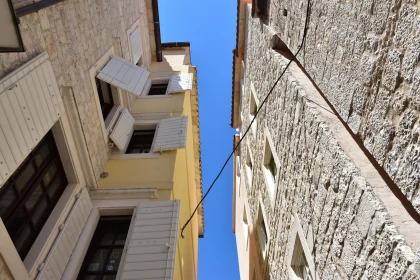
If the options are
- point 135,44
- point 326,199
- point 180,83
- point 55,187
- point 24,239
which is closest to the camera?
point 326,199

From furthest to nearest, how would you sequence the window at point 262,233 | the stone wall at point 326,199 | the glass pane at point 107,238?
the window at point 262,233 < the glass pane at point 107,238 < the stone wall at point 326,199

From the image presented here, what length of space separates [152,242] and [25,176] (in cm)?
175

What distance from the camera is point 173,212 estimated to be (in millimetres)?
4410

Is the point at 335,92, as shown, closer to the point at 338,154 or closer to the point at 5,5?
the point at 338,154

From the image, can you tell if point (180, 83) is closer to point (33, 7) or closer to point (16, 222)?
point (33, 7)

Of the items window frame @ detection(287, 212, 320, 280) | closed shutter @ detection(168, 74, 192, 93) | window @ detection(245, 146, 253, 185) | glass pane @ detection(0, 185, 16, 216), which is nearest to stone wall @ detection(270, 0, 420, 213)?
window frame @ detection(287, 212, 320, 280)

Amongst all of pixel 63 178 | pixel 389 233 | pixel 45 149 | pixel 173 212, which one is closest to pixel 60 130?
pixel 45 149

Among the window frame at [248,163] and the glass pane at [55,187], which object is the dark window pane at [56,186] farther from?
the window frame at [248,163]

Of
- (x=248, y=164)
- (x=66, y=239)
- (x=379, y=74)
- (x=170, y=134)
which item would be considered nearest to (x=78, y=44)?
(x=170, y=134)

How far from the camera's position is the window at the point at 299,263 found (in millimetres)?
3525

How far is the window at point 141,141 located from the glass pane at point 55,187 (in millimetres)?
2501

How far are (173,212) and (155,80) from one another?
233 inches

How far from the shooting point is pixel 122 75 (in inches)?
222

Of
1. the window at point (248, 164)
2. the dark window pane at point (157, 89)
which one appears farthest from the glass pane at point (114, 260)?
the dark window pane at point (157, 89)
